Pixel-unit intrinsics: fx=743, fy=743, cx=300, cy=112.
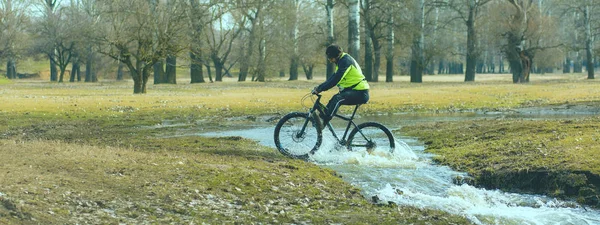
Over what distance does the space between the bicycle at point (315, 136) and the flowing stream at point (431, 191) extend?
0.51 feet

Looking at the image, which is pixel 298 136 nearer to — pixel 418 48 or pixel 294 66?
pixel 418 48

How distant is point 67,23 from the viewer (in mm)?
74438

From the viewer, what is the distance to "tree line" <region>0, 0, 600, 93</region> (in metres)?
39.3

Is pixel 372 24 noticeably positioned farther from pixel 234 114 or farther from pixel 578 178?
pixel 578 178

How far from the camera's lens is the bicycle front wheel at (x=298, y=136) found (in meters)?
12.8

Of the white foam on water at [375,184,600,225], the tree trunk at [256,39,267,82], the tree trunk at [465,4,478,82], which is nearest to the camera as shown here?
the white foam on water at [375,184,600,225]

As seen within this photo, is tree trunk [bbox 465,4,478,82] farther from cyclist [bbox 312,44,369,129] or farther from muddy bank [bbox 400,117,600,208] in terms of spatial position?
cyclist [bbox 312,44,369,129]

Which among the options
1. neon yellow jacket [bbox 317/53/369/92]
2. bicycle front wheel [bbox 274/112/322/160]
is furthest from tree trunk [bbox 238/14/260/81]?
neon yellow jacket [bbox 317/53/369/92]

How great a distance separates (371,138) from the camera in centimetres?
1277

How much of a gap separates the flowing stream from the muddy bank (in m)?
0.38

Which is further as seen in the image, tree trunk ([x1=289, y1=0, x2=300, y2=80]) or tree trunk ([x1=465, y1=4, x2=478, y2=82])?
tree trunk ([x1=289, y1=0, x2=300, y2=80])

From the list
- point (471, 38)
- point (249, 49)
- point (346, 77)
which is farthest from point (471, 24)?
point (346, 77)

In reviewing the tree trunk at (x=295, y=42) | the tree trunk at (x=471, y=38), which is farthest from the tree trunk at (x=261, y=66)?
the tree trunk at (x=471, y=38)

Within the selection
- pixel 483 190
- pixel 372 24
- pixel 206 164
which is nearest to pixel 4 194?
pixel 206 164
